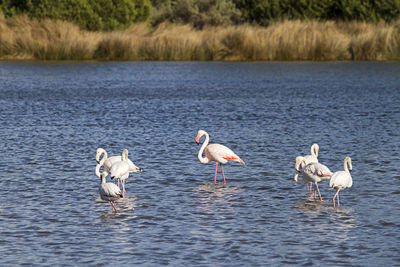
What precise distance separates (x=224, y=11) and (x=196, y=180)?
48.1m

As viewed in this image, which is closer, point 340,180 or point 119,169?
point 340,180

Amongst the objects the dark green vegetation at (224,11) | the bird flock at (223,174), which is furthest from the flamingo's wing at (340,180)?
the dark green vegetation at (224,11)

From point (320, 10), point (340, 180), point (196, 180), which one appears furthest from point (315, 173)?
point (320, 10)

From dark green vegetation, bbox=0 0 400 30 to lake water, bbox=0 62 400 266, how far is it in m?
22.6

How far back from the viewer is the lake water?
324 inches

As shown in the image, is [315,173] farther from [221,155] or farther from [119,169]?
[119,169]

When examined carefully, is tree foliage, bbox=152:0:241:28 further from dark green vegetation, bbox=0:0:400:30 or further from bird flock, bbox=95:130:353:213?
bird flock, bbox=95:130:353:213

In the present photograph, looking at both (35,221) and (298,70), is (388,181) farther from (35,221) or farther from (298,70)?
(298,70)

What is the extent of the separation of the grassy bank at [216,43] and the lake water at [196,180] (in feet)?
37.2

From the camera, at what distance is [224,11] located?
194 feet

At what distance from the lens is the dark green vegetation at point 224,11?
49.1 metres

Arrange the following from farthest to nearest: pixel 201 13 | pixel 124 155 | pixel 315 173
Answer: pixel 201 13
pixel 124 155
pixel 315 173

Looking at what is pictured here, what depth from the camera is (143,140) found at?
53.7 ft

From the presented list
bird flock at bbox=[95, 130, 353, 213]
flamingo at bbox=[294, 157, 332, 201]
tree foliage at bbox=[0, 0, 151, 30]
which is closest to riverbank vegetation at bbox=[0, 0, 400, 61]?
tree foliage at bbox=[0, 0, 151, 30]
